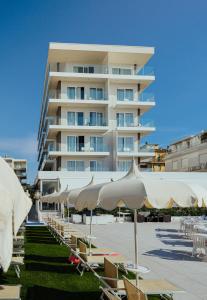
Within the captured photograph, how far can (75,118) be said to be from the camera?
5184cm

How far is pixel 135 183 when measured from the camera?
8.02 m

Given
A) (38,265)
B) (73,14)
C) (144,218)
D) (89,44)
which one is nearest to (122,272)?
(38,265)

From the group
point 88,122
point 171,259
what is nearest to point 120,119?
point 88,122

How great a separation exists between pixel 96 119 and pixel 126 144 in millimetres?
4947

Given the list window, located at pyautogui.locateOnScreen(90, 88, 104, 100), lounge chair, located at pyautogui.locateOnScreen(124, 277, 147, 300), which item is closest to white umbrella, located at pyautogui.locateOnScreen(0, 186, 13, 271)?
lounge chair, located at pyautogui.locateOnScreen(124, 277, 147, 300)

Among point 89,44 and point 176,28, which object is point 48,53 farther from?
point 176,28

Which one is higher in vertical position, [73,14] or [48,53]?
[48,53]

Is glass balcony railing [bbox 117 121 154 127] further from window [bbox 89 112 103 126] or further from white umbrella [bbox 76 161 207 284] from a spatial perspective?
white umbrella [bbox 76 161 207 284]

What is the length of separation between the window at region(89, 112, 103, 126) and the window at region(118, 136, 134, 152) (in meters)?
3.29

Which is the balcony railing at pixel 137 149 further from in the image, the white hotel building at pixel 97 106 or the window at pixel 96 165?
the window at pixel 96 165

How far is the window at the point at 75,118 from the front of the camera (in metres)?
51.6

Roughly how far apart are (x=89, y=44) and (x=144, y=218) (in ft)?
88.3

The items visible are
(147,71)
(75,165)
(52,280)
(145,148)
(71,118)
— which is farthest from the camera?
(147,71)

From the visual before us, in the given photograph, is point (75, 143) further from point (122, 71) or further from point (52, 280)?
point (52, 280)
